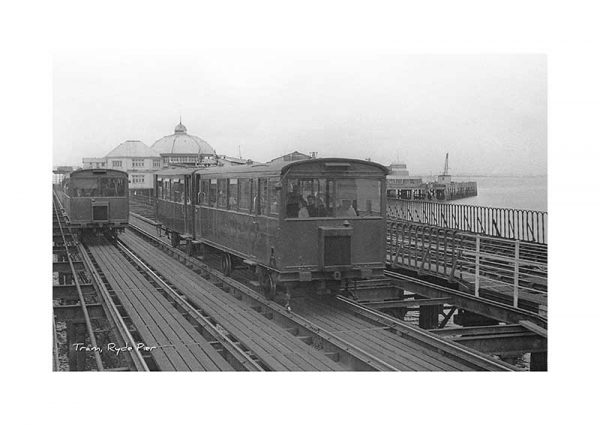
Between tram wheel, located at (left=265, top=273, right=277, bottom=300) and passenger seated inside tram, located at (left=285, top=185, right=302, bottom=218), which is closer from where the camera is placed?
passenger seated inside tram, located at (left=285, top=185, right=302, bottom=218)

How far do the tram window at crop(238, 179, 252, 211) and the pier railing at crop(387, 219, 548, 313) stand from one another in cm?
459

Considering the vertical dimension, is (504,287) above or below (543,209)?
below

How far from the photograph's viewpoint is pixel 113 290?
15.5 metres

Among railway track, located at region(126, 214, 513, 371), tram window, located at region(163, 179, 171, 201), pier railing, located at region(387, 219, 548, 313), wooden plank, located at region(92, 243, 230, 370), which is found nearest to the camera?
railway track, located at region(126, 214, 513, 371)

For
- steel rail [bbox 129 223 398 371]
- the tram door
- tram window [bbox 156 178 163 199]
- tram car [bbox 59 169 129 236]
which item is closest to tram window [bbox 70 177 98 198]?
tram car [bbox 59 169 129 236]

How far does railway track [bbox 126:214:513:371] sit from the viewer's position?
971cm

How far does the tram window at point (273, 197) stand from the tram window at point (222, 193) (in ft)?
11.3

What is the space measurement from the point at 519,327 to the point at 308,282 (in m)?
4.11

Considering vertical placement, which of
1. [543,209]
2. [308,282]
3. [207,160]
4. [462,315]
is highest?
[207,160]

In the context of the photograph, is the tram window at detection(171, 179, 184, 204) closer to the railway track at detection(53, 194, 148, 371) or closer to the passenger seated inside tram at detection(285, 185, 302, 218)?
the railway track at detection(53, 194, 148, 371)

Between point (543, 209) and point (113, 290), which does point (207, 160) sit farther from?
point (543, 209)

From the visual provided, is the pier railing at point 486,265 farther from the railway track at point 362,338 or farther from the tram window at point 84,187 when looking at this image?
the tram window at point 84,187

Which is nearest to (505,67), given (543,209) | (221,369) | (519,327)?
(543,209)

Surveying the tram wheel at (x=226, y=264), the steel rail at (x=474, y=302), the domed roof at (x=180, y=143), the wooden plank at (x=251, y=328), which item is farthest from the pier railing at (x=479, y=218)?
the domed roof at (x=180, y=143)
